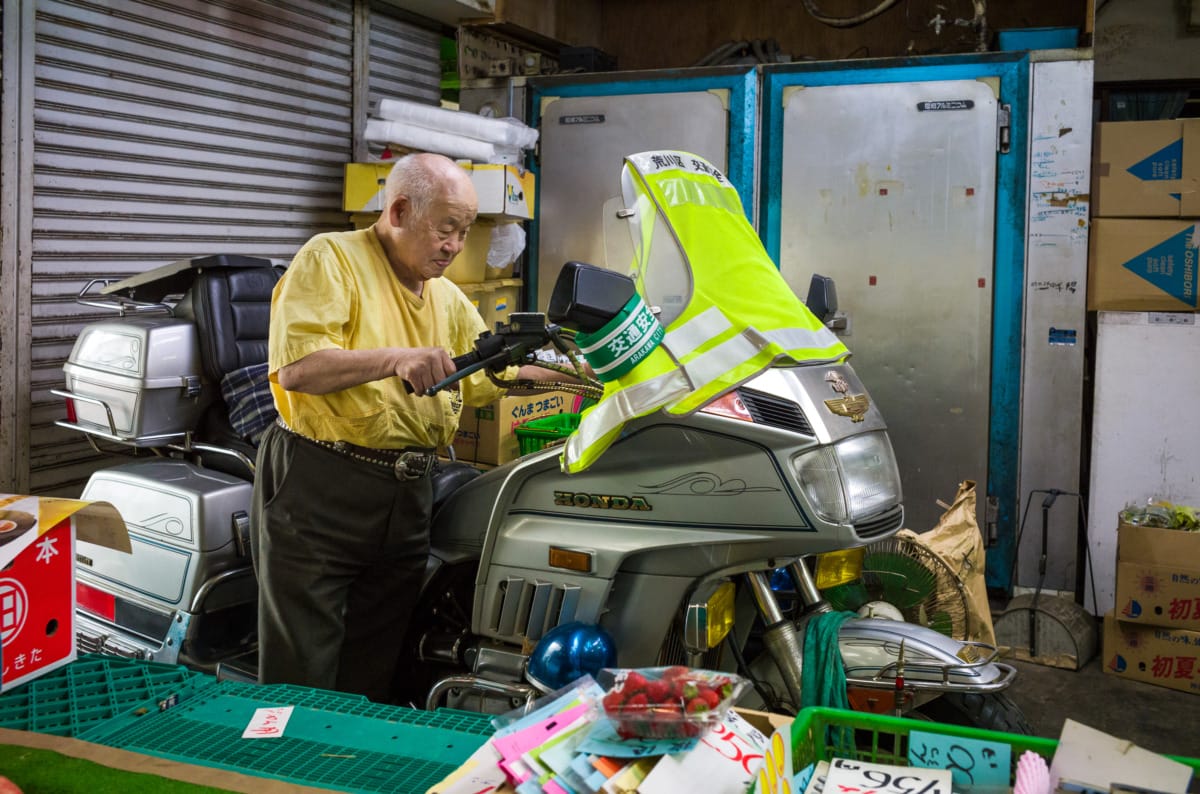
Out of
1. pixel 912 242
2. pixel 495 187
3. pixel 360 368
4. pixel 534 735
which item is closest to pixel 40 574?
pixel 360 368

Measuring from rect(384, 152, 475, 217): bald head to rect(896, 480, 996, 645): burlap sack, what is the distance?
60.2 inches

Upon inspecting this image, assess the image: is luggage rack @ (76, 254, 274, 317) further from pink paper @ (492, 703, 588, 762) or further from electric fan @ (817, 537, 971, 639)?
pink paper @ (492, 703, 588, 762)

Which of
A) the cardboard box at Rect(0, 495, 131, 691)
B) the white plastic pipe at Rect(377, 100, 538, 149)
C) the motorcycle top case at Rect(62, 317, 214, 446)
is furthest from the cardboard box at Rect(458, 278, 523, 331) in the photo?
the cardboard box at Rect(0, 495, 131, 691)

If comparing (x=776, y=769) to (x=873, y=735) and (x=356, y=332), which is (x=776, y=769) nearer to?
(x=873, y=735)

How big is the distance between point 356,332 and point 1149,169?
11.8 ft

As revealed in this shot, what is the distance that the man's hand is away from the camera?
2.05 metres

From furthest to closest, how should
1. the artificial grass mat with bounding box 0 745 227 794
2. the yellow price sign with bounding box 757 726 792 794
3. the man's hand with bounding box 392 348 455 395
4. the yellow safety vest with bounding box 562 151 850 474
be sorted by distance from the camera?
the man's hand with bounding box 392 348 455 395 → the yellow safety vest with bounding box 562 151 850 474 → the artificial grass mat with bounding box 0 745 227 794 → the yellow price sign with bounding box 757 726 792 794

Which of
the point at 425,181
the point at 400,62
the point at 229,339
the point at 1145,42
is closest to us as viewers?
the point at 425,181

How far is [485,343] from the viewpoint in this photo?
2045mm

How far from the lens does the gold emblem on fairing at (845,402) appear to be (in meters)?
Answer: 2.04

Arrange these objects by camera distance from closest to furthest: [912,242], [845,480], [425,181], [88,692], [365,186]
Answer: [88,692] → [845,480] → [425,181] → [365,186] → [912,242]

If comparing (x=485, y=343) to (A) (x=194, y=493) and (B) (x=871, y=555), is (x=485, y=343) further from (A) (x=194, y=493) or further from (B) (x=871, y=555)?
(B) (x=871, y=555)

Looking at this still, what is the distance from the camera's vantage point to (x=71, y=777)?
134cm

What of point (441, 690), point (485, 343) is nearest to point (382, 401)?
point (485, 343)
